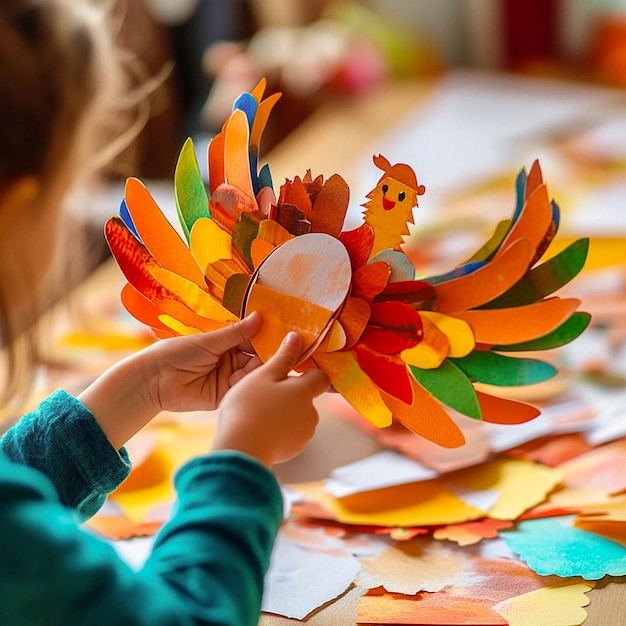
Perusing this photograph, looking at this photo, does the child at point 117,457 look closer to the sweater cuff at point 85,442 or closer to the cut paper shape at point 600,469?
the sweater cuff at point 85,442

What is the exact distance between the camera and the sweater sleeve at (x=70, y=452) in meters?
0.55

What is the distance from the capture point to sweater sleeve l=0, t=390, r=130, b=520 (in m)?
0.55

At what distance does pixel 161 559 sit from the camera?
454 mm

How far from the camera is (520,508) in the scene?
64 centimetres

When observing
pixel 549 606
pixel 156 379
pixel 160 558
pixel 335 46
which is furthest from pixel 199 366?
pixel 335 46

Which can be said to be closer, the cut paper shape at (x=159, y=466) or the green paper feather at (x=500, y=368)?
the green paper feather at (x=500, y=368)

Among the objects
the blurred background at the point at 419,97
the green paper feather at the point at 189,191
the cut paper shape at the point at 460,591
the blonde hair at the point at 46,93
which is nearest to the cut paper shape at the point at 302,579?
the cut paper shape at the point at 460,591

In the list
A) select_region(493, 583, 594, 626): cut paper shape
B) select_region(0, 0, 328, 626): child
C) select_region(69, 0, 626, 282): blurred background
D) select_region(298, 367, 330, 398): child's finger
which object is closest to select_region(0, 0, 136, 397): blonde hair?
select_region(0, 0, 328, 626): child

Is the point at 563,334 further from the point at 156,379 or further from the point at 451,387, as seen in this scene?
the point at 156,379

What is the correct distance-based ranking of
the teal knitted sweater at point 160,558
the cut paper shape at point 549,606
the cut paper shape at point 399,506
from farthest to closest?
the cut paper shape at point 399,506 → the cut paper shape at point 549,606 → the teal knitted sweater at point 160,558

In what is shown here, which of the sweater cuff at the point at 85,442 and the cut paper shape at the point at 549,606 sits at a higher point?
the sweater cuff at the point at 85,442

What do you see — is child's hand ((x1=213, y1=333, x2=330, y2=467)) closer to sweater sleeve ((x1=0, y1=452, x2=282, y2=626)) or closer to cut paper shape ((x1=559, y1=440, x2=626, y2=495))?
sweater sleeve ((x1=0, y1=452, x2=282, y2=626))

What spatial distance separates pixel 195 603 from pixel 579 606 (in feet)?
0.76

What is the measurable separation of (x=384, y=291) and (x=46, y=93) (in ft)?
1.55
